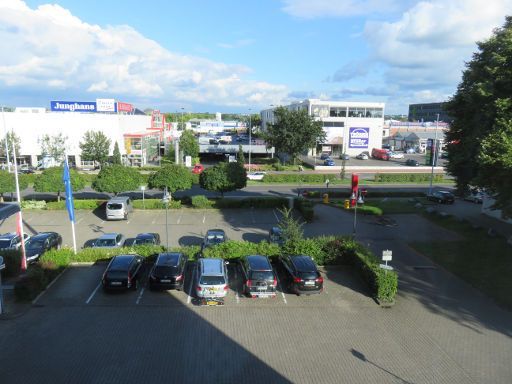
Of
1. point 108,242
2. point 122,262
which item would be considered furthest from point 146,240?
point 122,262

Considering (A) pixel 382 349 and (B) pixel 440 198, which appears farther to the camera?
(B) pixel 440 198

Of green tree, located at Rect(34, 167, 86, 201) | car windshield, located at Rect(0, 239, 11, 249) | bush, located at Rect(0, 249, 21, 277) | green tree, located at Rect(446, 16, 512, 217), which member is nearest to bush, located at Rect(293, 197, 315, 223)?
green tree, located at Rect(446, 16, 512, 217)

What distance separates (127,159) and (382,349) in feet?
176

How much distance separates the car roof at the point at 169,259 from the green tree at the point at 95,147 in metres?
40.4

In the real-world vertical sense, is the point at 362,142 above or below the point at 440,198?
above

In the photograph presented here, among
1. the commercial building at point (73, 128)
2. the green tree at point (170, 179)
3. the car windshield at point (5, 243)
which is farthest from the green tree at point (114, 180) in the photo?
the commercial building at point (73, 128)

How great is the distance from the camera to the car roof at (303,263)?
16766 mm

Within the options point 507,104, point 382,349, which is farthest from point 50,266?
point 507,104

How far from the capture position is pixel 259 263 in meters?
17.0

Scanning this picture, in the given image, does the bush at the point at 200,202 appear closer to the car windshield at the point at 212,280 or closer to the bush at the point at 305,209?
the bush at the point at 305,209

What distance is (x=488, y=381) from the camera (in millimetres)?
11102

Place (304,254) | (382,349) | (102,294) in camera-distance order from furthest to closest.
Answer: (304,254), (102,294), (382,349)

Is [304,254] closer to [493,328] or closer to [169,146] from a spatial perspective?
[493,328]

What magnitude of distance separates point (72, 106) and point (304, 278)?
5372 cm
